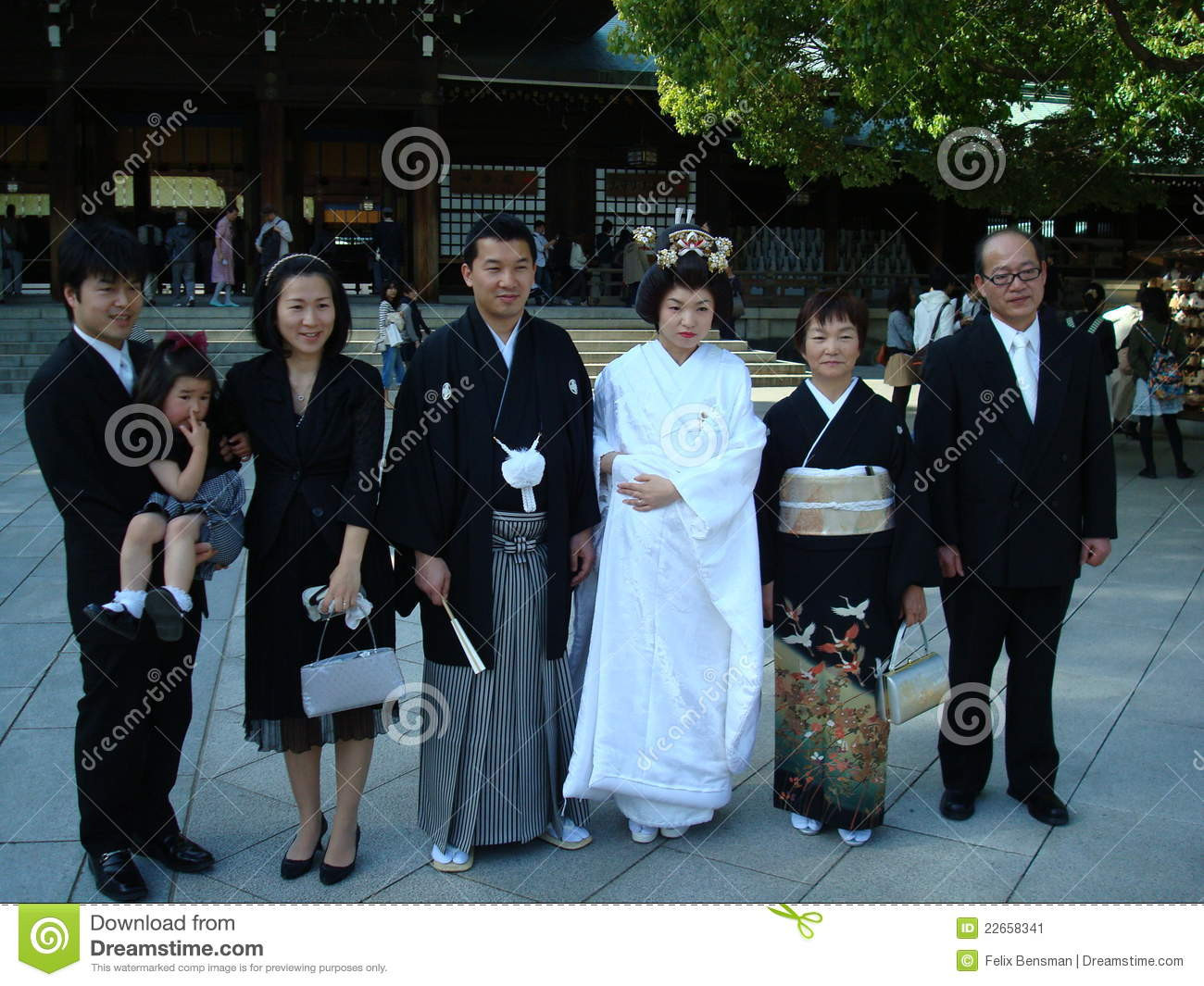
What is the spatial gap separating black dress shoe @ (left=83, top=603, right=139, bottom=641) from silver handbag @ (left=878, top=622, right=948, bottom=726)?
2.05 m

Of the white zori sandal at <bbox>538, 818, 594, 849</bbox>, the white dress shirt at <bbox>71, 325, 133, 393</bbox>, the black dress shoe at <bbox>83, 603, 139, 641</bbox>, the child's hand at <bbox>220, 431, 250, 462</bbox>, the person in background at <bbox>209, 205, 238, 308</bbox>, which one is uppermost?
the person in background at <bbox>209, 205, 238, 308</bbox>

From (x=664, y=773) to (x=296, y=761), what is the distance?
1053 mm

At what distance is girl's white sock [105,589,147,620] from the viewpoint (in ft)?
9.06

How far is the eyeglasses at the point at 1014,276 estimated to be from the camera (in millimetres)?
3357

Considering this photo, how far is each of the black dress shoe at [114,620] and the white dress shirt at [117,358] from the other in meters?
0.56

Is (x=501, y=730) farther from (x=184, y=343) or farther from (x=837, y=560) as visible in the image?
(x=184, y=343)

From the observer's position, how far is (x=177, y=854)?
3.08 m

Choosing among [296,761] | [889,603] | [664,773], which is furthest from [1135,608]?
[296,761]

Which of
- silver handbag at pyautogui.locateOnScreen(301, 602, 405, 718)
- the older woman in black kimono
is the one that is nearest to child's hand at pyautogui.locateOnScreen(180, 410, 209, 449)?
silver handbag at pyautogui.locateOnScreen(301, 602, 405, 718)

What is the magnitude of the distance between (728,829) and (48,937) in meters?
1.84

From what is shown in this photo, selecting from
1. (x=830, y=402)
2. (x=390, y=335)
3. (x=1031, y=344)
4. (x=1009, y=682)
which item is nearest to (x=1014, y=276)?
(x=1031, y=344)

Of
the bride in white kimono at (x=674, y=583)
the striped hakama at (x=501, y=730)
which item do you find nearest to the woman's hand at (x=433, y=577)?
the striped hakama at (x=501, y=730)

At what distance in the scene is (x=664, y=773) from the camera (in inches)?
130

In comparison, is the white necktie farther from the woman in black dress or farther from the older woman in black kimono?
the woman in black dress
